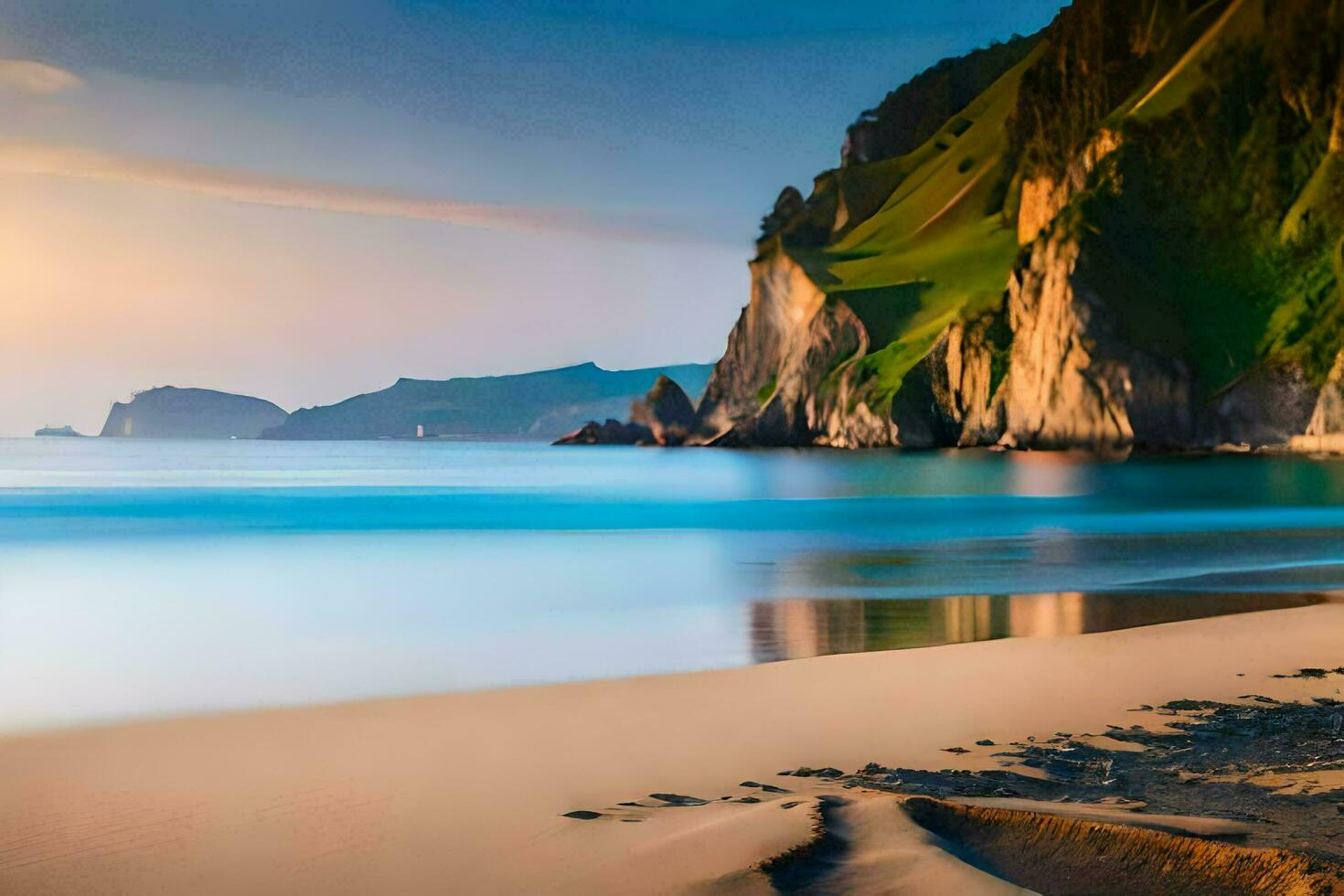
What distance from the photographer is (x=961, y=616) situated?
47.9ft

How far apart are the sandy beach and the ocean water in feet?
4.38

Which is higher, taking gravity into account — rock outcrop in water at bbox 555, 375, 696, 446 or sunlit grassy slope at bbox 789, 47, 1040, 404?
sunlit grassy slope at bbox 789, 47, 1040, 404

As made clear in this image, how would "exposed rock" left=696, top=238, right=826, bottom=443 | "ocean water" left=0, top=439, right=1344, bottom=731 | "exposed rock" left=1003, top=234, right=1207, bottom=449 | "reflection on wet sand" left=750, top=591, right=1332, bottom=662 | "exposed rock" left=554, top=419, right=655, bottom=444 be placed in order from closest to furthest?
"ocean water" left=0, top=439, right=1344, bottom=731 → "reflection on wet sand" left=750, top=591, right=1332, bottom=662 → "exposed rock" left=1003, top=234, right=1207, bottom=449 → "exposed rock" left=696, top=238, right=826, bottom=443 → "exposed rock" left=554, top=419, right=655, bottom=444

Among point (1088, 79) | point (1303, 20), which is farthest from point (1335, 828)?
point (1088, 79)

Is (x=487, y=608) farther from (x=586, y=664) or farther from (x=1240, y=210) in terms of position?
(x=1240, y=210)

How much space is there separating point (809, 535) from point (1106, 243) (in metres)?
68.4

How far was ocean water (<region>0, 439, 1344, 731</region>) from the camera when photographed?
11492mm

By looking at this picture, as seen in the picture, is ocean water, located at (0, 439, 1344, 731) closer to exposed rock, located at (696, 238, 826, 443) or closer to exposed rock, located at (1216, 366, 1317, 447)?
exposed rock, located at (1216, 366, 1317, 447)

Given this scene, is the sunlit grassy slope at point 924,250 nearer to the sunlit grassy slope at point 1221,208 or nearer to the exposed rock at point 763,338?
the exposed rock at point 763,338

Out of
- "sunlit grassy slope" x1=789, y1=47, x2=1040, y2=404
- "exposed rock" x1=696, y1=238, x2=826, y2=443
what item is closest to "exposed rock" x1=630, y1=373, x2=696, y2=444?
"exposed rock" x1=696, y1=238, x2=826, y2=443

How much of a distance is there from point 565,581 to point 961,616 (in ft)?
Answer: 23.9

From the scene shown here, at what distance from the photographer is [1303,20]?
88750mm

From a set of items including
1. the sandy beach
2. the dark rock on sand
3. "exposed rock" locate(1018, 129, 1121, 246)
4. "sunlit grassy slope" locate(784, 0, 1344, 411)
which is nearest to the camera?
the sandy beach

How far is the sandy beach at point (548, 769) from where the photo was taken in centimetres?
522
